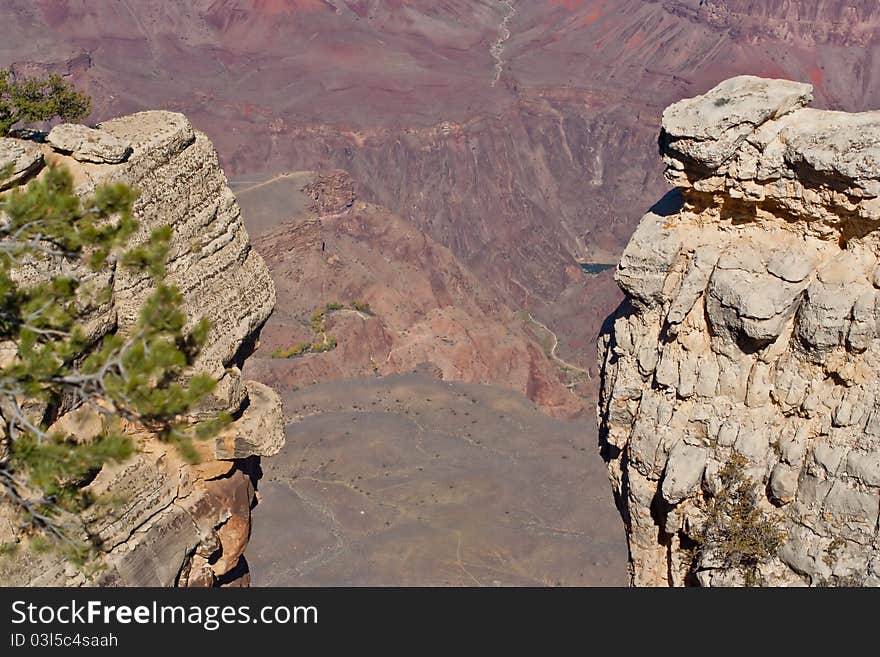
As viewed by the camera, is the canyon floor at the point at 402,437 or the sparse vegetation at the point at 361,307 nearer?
the canyon floor at the point at 402,437

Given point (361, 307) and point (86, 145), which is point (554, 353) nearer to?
point (361, 307)

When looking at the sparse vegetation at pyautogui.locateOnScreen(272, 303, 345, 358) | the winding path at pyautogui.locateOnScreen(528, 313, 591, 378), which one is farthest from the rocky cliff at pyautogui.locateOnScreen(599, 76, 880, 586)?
the winding path at pyautogui.locateOnScreen(528, 313, 591, 378)

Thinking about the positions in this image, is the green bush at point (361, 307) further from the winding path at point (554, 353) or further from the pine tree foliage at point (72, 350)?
the pine tree foliage at point (72, 350)

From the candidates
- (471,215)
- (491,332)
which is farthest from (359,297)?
(471,215)

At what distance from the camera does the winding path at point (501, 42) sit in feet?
481

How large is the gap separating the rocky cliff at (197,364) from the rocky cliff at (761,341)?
985cm

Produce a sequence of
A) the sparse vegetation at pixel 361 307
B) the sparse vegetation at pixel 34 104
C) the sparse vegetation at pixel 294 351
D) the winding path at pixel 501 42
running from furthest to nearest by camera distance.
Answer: the winding path at pixel 501 42
the sparse vegetation at pixel 361 307
the sparse vegetation at pixel 294 351
the sparse vegetation at pixel 34 104

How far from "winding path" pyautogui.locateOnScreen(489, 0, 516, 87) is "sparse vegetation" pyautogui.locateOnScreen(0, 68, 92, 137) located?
11343cm

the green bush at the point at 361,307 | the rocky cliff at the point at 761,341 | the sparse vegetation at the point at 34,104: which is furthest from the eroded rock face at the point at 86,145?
the green bush at the point at 361,307

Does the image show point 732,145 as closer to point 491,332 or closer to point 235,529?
point 235,529

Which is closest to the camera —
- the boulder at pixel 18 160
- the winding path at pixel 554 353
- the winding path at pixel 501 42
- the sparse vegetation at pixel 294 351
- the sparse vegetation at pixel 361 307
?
the boulder at pixel 18 160

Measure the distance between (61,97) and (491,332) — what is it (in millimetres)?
54462

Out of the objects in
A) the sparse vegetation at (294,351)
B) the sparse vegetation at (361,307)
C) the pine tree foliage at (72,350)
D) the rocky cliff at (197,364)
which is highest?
the pine tree foliage at (72,350)

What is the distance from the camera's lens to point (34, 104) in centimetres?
2728
